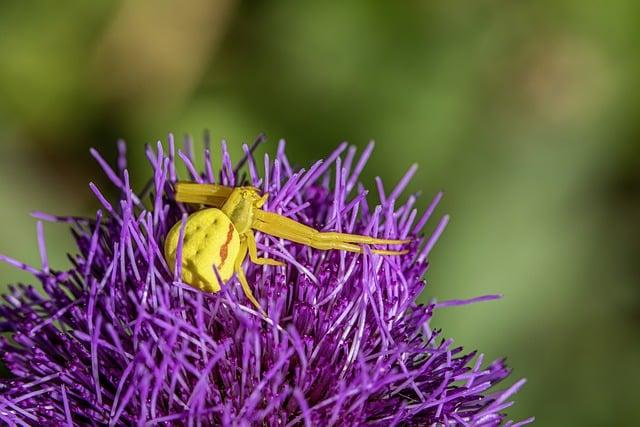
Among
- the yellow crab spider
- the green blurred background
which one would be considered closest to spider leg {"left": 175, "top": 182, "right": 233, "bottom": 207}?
the yellow crab spider

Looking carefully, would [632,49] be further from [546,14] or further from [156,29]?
[156,29]

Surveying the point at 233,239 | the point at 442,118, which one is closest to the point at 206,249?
the point at 233,239

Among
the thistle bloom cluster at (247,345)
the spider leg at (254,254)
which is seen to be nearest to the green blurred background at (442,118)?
the thistle bloom cluster at (247,345)

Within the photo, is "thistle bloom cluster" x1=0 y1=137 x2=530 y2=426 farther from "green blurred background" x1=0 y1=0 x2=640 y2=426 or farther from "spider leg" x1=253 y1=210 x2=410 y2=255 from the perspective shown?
"green blurred background" x1=0 y1=0 x2=640 y2=426

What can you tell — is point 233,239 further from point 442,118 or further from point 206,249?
point 442,118

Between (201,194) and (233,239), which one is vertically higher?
(201,194)

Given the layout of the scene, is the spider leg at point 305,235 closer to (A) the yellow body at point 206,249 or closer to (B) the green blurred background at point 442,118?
(A) the yellow body at point 206,249

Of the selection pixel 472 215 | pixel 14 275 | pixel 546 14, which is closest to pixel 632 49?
pixel 546 14
